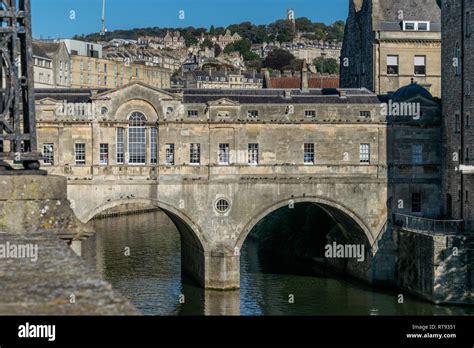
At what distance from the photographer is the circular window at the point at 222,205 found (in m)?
46.6

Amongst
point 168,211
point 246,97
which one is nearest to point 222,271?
point 168,211

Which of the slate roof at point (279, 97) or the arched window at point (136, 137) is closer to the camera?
the arched window at point (136, 137)

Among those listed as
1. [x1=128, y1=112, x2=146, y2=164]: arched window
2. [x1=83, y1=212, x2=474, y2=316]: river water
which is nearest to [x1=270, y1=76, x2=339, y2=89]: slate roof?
[x1=83, y1=212, x2=474, y2=316]: river water

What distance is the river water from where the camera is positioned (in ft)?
132

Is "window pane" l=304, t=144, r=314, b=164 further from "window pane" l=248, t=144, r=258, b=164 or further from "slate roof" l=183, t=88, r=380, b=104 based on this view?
Answer: "window pane" l=248, t=144, r=258, b=164

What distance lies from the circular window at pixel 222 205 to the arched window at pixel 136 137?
4.12 metres

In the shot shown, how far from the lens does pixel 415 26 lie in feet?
189

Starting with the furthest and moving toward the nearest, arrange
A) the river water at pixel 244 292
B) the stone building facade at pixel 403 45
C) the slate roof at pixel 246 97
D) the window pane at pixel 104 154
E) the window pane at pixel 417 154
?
the stone building facade at pixel 403 45, the window pane at pixel 417 154, the slate roof at pixel 246 97, the window pane at pixel 104 154, the river water at pixel 244 292

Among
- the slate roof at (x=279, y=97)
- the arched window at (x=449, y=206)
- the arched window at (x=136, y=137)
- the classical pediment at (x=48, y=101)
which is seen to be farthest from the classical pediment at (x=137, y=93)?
the arched window at (x=449, y=206)

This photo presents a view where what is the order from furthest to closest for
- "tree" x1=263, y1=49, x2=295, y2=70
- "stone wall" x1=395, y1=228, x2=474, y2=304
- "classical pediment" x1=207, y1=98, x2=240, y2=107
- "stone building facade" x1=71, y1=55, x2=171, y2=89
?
"tree" x1=263, y1=49, x2=295, y2=70, "stone building facade" x1=71, y1=55, x2=171, y2=89, "classical pediment" x1=207, y1=98, x2=240, y2=107, "stone wall" x1=395, y1=228, x2=474, y2=304

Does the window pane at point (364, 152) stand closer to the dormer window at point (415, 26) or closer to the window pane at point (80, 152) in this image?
the dormer window at point (415, 26)

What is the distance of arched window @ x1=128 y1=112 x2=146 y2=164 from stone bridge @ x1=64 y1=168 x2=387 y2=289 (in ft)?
4.10

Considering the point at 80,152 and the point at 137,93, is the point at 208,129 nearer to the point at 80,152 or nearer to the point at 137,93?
the point at 137,93
